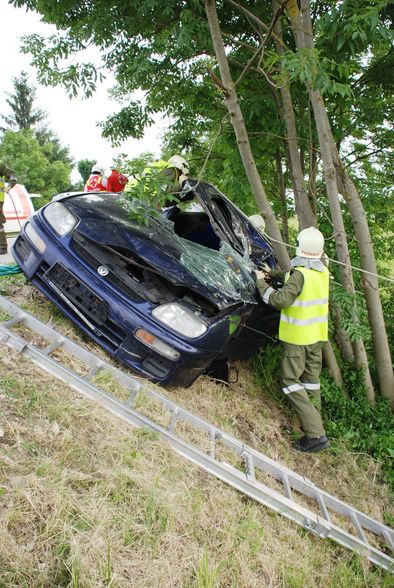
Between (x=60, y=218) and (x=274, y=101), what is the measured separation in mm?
3114

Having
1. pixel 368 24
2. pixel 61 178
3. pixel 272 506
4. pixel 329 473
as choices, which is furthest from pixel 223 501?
pixel 61 178

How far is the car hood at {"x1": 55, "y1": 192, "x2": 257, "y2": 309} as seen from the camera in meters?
3.20

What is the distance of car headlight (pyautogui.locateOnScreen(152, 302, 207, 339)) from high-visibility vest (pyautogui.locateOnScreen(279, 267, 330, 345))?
1.22m

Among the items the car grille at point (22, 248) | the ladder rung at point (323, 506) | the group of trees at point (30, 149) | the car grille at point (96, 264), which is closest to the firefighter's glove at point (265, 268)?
the car grille at point (96, 264)

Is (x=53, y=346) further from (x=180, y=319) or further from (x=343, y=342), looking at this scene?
(x=343, y=342)

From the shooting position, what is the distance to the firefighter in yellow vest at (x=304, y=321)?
3895mm

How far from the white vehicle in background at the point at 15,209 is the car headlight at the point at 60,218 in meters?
6.56

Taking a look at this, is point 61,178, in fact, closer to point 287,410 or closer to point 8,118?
point 8,118

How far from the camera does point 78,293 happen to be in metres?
3.17

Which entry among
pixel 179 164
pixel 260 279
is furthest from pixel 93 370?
pixel 179 164

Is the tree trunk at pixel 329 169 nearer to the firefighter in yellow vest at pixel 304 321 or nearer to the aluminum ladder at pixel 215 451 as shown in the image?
the firefighter in yellow vest at pixel 304 321

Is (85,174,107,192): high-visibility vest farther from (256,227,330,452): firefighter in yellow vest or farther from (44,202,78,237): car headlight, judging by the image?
(256,227,330,452): firefighter in yellow vest

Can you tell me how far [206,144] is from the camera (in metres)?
6.71

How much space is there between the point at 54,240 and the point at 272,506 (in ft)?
7.73
